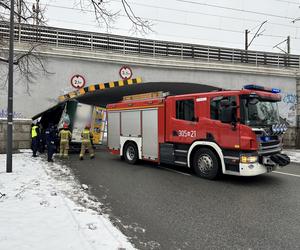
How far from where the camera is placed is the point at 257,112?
336 inches

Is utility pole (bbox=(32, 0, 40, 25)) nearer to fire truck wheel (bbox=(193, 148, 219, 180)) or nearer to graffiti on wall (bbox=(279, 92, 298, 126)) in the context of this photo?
fire truck wheel (bbox=(193, 148, 219, 180))

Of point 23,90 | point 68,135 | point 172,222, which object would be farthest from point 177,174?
point 23,90

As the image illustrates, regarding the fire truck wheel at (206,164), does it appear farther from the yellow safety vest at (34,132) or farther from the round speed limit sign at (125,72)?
the round speed limit sign at (125,72)

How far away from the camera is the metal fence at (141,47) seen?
1521 cm

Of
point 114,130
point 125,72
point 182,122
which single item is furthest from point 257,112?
point 125,72

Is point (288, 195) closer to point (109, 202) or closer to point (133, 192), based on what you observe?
point (133, 192)

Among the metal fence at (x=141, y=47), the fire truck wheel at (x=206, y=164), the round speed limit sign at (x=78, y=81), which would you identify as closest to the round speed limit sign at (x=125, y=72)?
the metal fence at (x=141, y=47)

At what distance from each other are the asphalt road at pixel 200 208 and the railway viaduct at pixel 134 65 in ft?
23.0

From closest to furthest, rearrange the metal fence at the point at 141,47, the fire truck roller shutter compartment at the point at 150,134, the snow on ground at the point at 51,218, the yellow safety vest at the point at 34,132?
the snow on ground at the point at 51,218
the fire truck roller shutter compartment at the point at 150,134
the yellow safety vest at the point at 34,132
the metal fence at the point at 141,47

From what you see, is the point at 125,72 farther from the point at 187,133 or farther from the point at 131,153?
the point at 187,133

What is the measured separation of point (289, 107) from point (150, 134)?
41.9ft

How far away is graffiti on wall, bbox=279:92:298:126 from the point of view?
20312 millimetres

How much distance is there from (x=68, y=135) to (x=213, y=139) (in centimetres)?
730

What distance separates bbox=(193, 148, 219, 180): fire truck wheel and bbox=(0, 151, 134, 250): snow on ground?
3.38 meters
